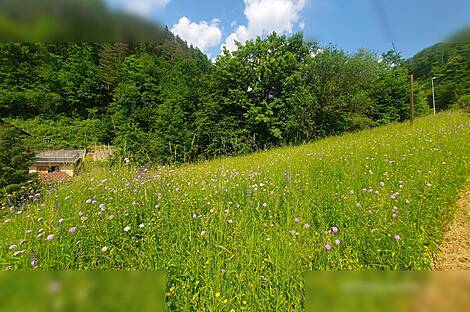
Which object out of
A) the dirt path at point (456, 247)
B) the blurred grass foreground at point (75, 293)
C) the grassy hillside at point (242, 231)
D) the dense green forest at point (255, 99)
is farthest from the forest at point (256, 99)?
the blurred grass foreground at point (75, 293)

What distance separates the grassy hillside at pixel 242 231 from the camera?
1307mm

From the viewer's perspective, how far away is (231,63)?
69.8 ft

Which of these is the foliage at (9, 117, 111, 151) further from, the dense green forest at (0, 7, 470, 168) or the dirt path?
the dirt path

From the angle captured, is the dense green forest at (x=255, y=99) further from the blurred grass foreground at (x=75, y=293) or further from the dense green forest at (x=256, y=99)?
the blurred grass foreground at (x=75, y=293)

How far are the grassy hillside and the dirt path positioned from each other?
0.06m

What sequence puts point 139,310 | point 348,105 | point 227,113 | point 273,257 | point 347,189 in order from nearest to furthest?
1. point 139,310
2. point 273,257
3. point 347,189
4. point 348,105
5. point 227,113

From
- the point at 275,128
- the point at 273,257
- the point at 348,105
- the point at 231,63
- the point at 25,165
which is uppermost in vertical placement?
the point at 231,63

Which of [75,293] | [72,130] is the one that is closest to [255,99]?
[72,130]

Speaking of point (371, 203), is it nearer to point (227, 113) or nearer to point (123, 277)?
point (123, 277)

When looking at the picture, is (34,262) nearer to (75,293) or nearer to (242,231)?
(75,293)

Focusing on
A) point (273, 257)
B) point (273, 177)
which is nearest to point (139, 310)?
point (273, 257)

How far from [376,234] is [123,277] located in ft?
5.57

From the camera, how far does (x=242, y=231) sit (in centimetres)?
176

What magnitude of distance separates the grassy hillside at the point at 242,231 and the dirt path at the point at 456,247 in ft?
0.21
